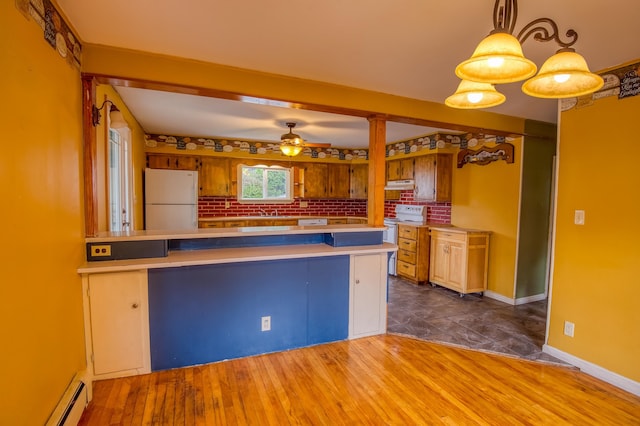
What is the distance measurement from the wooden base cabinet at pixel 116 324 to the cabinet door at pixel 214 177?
132 inches

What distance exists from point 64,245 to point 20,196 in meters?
0.60

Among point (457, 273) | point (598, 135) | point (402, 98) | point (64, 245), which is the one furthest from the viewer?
point (457, 273)

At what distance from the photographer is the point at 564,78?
1.44 m

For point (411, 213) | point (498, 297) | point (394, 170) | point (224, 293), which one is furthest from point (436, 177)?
point (224, 293)

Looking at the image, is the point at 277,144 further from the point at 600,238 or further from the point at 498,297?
the point at 600,238

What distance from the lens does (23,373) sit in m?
1.33

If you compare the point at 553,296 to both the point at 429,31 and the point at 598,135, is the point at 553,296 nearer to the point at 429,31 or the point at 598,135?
the point at 598,135

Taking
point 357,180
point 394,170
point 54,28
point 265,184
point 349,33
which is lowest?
point 265,184

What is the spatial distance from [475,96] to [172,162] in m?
4.83

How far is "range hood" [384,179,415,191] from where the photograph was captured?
17.5ft

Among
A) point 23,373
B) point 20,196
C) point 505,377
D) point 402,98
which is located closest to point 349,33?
point 402,98

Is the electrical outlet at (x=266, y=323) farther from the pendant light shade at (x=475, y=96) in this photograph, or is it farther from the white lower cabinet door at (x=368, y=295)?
the pendant light shade at (x=475, y=96)

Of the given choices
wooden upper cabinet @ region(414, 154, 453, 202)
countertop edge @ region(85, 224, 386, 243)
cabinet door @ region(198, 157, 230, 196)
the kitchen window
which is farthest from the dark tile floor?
cabinet door @ region(198, 157, 230, 196)

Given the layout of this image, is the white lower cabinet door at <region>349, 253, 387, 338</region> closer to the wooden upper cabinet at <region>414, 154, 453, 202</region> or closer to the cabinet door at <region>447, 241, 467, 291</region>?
the cabinet door at <region>447, 241, 467, 291</region>
